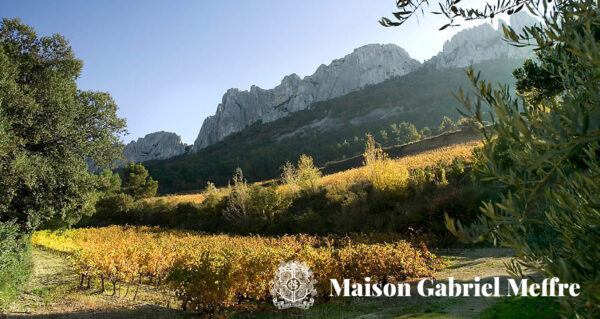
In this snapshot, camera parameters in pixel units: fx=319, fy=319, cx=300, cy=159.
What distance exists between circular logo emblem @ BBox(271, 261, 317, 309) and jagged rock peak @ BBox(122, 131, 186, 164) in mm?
139972

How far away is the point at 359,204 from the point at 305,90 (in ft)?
409

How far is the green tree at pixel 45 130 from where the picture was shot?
10094 mm

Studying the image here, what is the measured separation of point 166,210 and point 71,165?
19.6 meters

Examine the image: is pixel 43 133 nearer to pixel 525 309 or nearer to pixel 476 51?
pixel 525 309

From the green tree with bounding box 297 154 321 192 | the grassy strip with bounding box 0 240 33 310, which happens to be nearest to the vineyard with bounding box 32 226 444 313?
the grassy strip with bounding box 0 240 33 310

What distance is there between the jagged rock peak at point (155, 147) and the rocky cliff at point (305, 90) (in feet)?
28.5

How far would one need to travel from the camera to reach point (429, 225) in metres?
15.1

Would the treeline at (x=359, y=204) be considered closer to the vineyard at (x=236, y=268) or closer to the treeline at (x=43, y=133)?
the vineyard at (x=236, y=268)

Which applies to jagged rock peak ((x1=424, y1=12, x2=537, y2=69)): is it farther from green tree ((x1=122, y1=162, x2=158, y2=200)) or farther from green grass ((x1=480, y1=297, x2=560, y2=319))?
green grass ((x1=480, y1=297, x2=560, y2=319))

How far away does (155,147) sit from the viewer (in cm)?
14738

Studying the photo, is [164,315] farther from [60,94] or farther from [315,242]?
[60,94]

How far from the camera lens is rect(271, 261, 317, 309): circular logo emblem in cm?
718

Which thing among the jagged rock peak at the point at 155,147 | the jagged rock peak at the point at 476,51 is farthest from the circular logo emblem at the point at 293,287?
the jagged rock peak at the point at 155,147

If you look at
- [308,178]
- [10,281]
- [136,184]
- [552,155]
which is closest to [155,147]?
[136,184]
